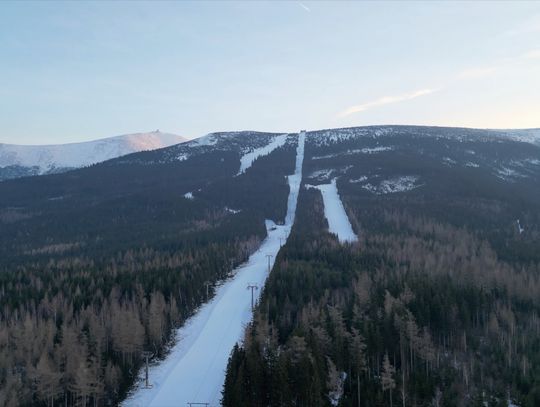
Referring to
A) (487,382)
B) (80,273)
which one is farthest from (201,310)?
(487,382)

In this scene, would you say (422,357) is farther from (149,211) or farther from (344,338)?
(149,211)

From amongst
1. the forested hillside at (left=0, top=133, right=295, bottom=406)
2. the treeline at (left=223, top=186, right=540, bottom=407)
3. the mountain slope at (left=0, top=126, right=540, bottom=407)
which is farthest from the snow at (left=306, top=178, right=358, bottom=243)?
the treeline at (left=223, top=186, right=540, bottom=407)

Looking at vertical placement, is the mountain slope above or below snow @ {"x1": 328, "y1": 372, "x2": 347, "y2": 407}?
above

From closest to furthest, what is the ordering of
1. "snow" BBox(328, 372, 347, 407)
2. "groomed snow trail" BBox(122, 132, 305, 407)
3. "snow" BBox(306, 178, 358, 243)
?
1. "snow" BBox(328, 372, 347, 407)
2. "groomed snow trail" BBox(122, 132, 305, 407)
3. "snow" BBox(306, 178, 358, 243)

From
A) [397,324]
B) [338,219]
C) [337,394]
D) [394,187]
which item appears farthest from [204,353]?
[394,187]

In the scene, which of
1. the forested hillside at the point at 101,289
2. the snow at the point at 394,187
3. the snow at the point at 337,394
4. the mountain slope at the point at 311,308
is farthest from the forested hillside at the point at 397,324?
the snow at the point at 394,187

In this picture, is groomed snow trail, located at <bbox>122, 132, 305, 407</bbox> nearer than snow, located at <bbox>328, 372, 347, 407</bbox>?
No

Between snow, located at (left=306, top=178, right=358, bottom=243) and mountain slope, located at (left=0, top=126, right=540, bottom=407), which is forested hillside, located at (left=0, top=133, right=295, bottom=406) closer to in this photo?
mountain slope, located at (left=0, top=126, right=540, bottom=407)

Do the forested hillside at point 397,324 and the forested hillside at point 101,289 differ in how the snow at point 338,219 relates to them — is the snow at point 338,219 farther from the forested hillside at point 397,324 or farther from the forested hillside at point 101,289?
the forested hillside at point 101,289
